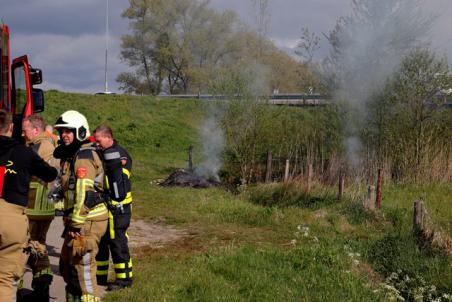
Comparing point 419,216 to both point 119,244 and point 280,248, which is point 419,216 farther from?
point 119,244

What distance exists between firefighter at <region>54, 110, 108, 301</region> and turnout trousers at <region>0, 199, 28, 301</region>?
19.5 inches

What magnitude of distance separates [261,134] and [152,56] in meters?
26.3

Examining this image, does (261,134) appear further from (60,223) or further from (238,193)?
(60,223)

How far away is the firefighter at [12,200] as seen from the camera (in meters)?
3.99

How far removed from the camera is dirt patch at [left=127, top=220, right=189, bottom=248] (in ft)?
26.9

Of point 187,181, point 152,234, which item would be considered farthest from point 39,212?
point 187,181

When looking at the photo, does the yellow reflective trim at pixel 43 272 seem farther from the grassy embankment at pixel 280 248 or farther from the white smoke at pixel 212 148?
the white smoke at pixel 212 148

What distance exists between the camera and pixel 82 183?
4.49 metres

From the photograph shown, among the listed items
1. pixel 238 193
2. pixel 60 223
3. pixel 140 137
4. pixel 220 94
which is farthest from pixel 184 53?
pixel 60 223

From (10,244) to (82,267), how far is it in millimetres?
749

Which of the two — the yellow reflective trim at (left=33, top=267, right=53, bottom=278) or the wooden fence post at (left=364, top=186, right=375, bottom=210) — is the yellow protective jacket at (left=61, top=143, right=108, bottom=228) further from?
the wooden fence post at (left=364, top=186, right=375, bottom=210)

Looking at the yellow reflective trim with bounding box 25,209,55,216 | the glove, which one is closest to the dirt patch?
the yellow reflective trim with bounding box 25,209,55,216

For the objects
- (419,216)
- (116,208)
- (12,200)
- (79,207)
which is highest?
(12,200)

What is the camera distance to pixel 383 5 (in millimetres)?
15633
